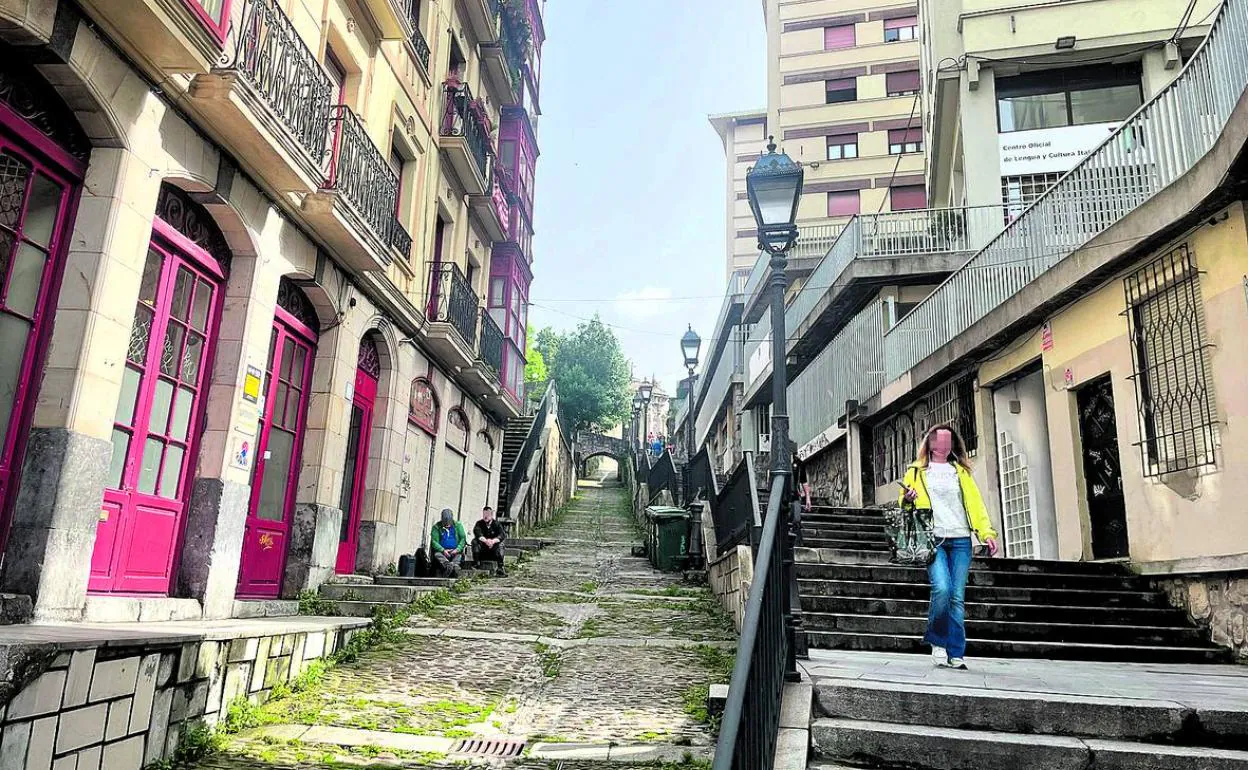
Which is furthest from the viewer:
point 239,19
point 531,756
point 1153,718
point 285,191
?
point 285,191

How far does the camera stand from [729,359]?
30.3 meters

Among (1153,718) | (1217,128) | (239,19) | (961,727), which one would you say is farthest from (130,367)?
(1217,128)

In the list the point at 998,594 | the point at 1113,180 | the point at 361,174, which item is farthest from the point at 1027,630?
the point at 361,174

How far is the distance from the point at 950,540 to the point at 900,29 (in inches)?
1222

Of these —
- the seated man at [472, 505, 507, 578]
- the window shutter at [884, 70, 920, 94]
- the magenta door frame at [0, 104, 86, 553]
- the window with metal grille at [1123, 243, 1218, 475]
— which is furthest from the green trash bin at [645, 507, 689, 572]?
the window shutter at [884, 70, 920, 94]

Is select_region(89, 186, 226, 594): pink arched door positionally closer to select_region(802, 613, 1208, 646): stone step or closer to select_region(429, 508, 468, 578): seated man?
select_region(429, 508, 468, 578): seated man

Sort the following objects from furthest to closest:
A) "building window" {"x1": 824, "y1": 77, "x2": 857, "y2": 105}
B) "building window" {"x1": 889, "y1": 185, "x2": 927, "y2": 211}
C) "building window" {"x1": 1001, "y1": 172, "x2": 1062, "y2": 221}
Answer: "building window" {"x1": 824, "y1": 77, "x2": 857, "y2": 105}
"building window" {"x1": 889, "y1": 185, "x2": 927, "y2": 211}
"building window" {"x1": 1001, "y1": 172, "x2": 1062, "y2": 221}

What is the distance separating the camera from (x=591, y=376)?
1858 inches

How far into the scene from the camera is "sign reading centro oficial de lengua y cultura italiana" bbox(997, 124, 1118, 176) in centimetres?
1525

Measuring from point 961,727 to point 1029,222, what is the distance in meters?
8.33

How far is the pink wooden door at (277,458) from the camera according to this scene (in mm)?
8301

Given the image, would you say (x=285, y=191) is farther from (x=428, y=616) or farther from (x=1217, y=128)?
(x=1217, y=128)

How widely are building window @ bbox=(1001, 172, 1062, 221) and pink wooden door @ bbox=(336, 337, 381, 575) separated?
42.7ft

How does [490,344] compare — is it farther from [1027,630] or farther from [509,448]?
[1027,630]
